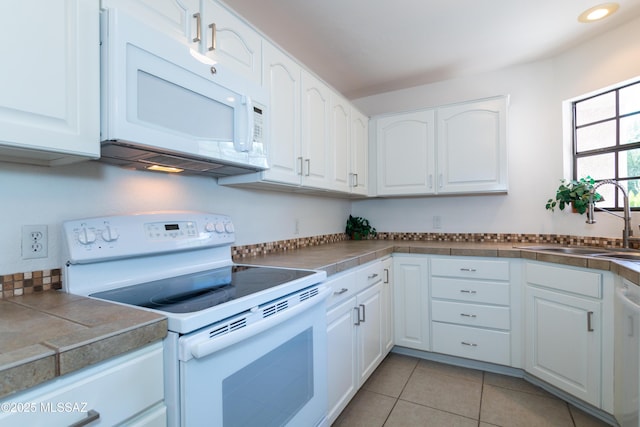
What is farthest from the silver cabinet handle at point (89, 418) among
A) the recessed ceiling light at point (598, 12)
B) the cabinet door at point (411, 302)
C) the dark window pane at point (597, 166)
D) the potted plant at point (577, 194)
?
the dark window pane at point (597, 166)

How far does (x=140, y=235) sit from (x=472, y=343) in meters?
2.31

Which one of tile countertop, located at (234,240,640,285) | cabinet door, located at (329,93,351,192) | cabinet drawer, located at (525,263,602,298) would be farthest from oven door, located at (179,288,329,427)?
cabinet drawer, located at (525,263,602,298)

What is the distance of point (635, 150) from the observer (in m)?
2.20

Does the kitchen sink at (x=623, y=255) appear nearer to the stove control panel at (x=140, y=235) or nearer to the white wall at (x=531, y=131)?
the white wall at (x=531, y=131)

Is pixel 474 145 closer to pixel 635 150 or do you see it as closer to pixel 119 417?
pixel 635 150

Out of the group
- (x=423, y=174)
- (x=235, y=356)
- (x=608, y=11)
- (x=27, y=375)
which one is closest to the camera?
(x=27, y=375)

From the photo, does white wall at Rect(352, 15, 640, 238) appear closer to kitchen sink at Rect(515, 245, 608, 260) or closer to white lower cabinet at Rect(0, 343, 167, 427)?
kitchen sink at Rect(515, 245, 608, 260)

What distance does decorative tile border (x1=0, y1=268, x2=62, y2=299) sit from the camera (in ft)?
3.38

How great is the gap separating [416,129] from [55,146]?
264 centimetres

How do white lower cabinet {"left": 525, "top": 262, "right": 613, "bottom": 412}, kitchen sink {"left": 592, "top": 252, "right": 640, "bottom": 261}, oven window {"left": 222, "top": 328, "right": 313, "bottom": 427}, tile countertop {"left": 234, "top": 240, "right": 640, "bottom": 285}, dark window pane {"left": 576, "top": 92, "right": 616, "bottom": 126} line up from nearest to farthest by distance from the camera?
oven window {"left": 222, "top": 328, "right": 313, "bottom": 427} → tile countertop {"left": 234, "top": 240, "right": 640, "bottom": 285} → white lower cabinet {"left": 525, "top": 262, "right": 613, "bottom": 412} → kitchen sink {"left": 592, "top": 252, "right": 640, "bottom": 261} → dark window pane {"left": 576, "top": 92, "right": 616, "bottom": 126}

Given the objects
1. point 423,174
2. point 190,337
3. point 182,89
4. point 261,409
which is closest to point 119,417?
point 190,337

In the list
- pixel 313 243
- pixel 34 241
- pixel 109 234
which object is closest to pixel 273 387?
pixel 109 234

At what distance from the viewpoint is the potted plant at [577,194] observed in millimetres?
2253

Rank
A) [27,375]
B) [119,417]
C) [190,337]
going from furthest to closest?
[190,337], [119,417], [27,375]
